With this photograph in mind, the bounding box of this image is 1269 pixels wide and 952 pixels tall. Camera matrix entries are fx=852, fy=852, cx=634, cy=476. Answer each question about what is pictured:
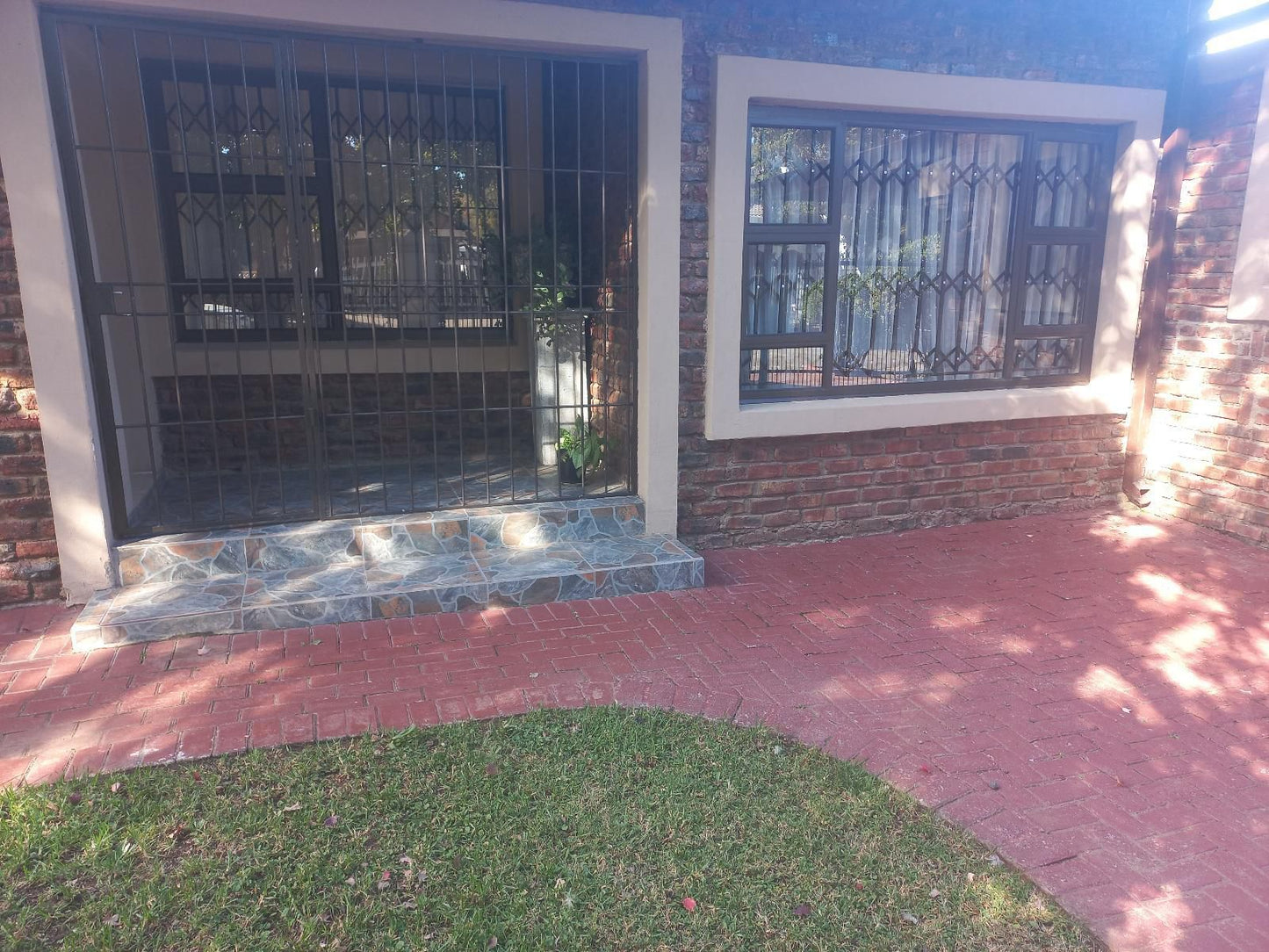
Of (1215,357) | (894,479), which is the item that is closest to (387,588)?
(894,479)

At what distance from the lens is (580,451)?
5508 mm

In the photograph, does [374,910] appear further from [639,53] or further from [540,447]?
[639,53]

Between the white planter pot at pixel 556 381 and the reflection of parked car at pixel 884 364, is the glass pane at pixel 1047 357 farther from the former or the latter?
the white planter pot at pixel 556 381

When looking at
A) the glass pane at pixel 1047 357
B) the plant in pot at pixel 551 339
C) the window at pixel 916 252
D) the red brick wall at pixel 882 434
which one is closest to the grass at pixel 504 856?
the red brick wall at pixel 882 434

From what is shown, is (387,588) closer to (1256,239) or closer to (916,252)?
(916,252)

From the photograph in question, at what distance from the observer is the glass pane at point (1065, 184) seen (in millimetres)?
5836

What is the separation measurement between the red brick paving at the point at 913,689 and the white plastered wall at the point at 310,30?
0.65 metres

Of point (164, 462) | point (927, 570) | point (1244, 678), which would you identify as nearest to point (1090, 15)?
point (927, 570)

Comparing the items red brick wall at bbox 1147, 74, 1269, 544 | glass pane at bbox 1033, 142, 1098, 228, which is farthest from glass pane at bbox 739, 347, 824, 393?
red brick wall at bbox 1147, 74, 1269, 544

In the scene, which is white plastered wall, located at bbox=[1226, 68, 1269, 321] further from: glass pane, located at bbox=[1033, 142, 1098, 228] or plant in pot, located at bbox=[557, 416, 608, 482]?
plant in pot, located at bbox=[557, 416, 608, 482]

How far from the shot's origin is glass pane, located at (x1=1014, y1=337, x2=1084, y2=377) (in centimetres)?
A: 607

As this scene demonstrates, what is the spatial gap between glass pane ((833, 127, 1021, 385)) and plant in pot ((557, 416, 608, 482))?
5.52ft

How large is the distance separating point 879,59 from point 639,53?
4.97 feet

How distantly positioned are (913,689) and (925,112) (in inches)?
142
